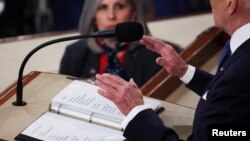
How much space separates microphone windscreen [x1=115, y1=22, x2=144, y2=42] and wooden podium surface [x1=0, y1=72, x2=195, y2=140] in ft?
0.66

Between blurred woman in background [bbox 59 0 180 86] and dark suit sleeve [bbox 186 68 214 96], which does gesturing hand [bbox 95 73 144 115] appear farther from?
blurred woman in background [bbox 59 0 180 86]

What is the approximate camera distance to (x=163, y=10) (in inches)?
146

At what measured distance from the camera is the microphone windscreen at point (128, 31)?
1.28 m

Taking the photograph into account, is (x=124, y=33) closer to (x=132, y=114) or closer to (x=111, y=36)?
(x=111, y=36)

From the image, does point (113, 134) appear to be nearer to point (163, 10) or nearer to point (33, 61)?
point (33, 61)

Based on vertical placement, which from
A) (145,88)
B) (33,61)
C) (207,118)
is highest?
(207,118)

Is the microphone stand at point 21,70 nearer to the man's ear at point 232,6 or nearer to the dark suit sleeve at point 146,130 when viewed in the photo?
the dark suit sleeve at point 146,130

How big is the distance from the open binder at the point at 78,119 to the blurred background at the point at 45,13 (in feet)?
5.69

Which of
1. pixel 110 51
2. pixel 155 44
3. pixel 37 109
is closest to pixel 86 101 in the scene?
pixel 37 109

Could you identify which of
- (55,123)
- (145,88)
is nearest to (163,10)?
(145,88)

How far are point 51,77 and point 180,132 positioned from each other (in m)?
0.40

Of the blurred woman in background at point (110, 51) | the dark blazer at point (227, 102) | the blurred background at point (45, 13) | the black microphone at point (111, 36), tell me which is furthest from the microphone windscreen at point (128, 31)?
the blurred background at point (45, 13)

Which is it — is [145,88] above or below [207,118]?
below

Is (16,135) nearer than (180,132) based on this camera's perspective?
Yes
